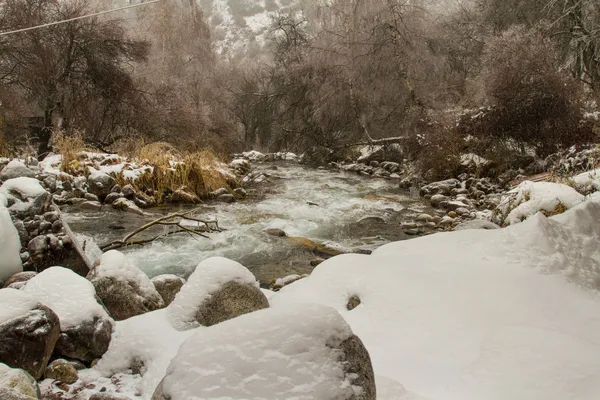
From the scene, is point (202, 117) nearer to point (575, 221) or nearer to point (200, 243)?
point (200, 243)

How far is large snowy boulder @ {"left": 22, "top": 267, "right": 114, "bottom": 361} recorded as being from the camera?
7.94ft

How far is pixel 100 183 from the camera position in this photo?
7699 mm

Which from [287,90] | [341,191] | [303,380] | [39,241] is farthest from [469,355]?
[287,90]

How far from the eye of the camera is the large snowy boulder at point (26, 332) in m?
2.09

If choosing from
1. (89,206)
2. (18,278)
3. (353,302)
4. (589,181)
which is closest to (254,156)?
(89,206)

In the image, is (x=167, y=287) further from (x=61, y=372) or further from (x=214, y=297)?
(x=61, y=372)

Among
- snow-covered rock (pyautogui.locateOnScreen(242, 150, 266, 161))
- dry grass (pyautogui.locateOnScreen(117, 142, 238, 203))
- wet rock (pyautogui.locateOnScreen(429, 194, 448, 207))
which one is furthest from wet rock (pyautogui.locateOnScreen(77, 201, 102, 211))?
snow-covered rock (pyautogui.locateOnScreen(242, 150, 266, 161))

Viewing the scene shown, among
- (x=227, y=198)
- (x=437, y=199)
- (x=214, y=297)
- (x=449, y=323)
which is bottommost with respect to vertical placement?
(x=437, y=199)

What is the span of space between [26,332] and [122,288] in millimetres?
875

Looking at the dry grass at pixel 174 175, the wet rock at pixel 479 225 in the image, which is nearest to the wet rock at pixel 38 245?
the dry grass at pixel 174 175

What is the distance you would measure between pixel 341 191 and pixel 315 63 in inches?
258

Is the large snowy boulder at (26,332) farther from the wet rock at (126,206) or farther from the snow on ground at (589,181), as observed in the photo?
the snow on ground at (589,181)

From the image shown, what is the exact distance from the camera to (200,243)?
19.0 ft

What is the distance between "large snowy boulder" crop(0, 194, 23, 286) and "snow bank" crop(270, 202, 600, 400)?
2045 millimetres
